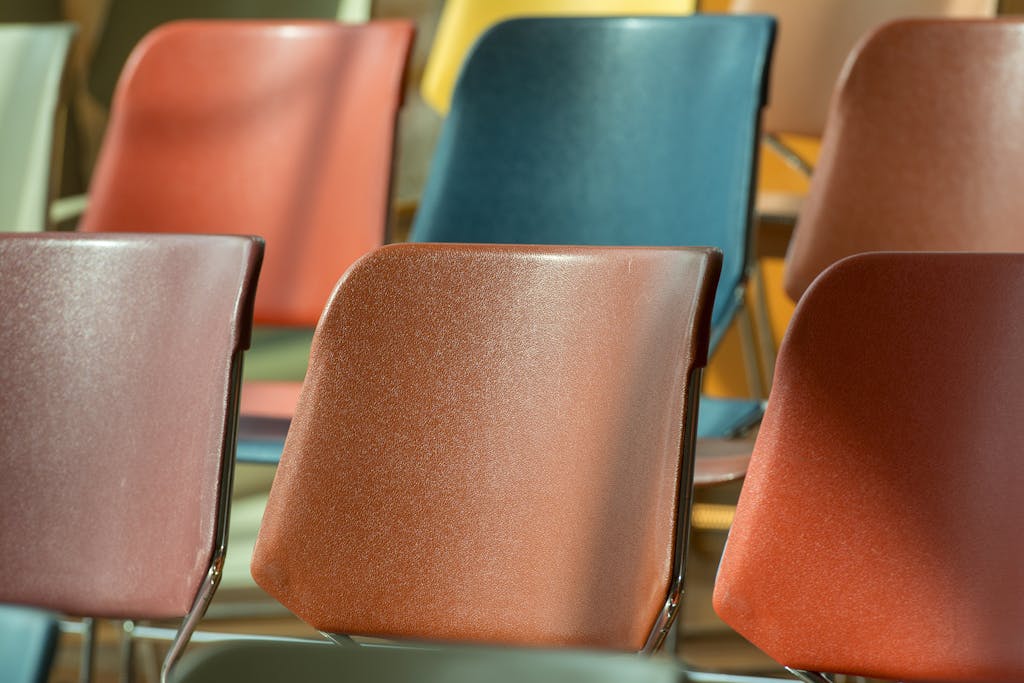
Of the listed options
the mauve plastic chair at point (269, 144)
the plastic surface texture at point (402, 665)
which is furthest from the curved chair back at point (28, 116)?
the plastic surface texture at point (402, 665)

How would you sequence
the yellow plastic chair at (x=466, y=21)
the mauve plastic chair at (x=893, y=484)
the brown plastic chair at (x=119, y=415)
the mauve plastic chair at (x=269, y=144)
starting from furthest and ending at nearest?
the yellow plastic chair at (x=466, y=21) → the mauve plastic chair at (x=269, y=144) → the brown plastic chair at (x=119, y=415) → the mauve plastic chair at (x=893, y=484)

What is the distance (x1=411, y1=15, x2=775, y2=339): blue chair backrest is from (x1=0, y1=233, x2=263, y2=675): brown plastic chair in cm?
71

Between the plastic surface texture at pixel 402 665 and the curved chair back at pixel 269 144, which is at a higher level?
the plastic surface texture at pixel 402 665

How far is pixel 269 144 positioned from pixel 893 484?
125 centimetres

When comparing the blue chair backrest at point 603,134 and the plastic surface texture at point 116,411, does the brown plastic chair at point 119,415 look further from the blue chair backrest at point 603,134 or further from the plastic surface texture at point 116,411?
the blue chair backrest at point 603,134

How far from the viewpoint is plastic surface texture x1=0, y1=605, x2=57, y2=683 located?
0.64 metres

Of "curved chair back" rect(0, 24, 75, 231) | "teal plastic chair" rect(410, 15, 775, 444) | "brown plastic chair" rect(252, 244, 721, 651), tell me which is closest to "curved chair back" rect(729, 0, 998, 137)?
Answer: "teal plastic chair" rect(410, 15, 775, 444)

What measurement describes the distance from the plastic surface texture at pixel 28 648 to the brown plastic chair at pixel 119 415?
48 cm

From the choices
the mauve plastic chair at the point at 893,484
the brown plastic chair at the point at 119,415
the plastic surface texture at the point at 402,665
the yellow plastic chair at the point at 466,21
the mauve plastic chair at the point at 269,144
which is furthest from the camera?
the yellow plastic chair at the point at 466,21

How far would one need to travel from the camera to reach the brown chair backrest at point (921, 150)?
173 centimetres

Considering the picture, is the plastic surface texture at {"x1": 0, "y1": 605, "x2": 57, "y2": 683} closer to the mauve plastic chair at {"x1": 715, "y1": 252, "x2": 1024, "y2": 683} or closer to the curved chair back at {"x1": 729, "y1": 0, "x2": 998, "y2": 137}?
the mauve plastic chair at {"x1": 715, "y1": 252, "x2": 1024, "y2": 683}

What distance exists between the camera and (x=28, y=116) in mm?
2117

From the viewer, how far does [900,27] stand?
181 cm

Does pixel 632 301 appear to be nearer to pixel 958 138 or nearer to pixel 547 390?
pixel 547 390
